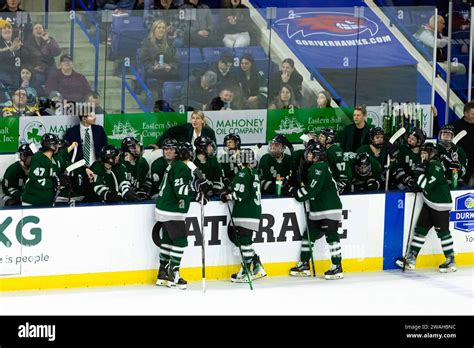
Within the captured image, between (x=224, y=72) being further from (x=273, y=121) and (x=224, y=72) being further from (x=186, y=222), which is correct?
(x=186, y=222)

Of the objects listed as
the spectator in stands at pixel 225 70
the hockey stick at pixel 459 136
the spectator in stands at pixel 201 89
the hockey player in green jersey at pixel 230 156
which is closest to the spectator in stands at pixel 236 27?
the spectator in stands at pixel 225 70

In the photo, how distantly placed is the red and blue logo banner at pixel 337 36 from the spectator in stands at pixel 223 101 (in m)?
0.75

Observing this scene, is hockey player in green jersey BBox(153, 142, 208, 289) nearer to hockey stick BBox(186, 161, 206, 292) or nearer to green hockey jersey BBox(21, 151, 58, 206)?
hockey stick BBox(186, 161, 206, 292)

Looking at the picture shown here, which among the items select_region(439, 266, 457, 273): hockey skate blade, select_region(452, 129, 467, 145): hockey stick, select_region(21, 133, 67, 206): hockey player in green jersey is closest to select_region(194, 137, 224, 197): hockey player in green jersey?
select_region(21, 133, 67, 206): hockey player in green jersey

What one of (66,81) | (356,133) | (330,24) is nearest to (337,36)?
(330,24)

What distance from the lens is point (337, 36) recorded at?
16.2 m

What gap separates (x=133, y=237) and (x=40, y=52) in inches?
72.6

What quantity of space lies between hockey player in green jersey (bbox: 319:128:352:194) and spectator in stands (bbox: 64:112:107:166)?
6.55ft

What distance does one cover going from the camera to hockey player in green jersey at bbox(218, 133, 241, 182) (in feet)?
49.3

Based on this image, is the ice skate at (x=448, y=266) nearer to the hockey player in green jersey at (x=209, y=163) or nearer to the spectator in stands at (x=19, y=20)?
the hockey player in green jersey at (x=209, y=163)

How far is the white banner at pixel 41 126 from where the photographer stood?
14922 millimetres

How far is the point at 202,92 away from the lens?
1568cm
